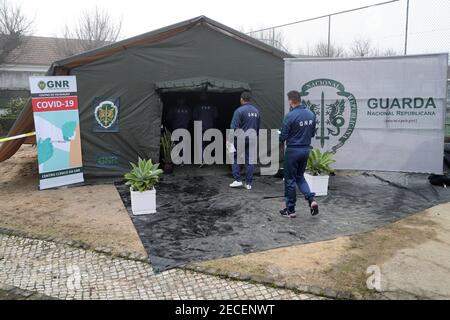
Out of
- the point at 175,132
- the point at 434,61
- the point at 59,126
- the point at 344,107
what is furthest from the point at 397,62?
the point at 59,126

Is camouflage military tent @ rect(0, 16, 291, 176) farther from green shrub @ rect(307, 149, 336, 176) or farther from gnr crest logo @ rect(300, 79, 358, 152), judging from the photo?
green shrub @ rect(307, 149, 336, 176)

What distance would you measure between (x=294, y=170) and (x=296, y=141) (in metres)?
0.40

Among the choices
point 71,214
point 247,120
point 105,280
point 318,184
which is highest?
point 247,120

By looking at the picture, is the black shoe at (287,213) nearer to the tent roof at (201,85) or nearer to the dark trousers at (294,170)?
the dark trousers at (294,170)

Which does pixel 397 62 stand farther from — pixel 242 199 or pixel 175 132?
pixel 175 132

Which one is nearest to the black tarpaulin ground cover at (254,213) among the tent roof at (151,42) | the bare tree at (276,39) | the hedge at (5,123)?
the tent roof at (151,42)

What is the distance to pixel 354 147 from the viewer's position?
802cm

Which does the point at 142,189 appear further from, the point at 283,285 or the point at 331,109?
the point at 331,109

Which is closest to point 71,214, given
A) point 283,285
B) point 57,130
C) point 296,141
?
point 57,130

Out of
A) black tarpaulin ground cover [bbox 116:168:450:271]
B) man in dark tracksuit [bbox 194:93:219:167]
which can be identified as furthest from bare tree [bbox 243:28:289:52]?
black tarpaulin ground cover [bbox 116:168:450:271]

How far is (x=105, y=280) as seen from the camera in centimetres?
396

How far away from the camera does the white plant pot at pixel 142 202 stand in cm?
590

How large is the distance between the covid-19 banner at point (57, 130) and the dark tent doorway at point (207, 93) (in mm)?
1731
